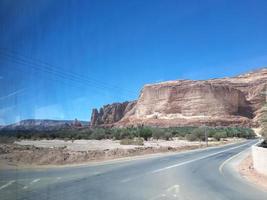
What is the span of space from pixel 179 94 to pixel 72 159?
13646 cm

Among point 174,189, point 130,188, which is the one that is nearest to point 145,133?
point 130,188

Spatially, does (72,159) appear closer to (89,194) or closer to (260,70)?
(89,194)

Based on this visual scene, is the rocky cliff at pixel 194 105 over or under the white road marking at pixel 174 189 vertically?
over

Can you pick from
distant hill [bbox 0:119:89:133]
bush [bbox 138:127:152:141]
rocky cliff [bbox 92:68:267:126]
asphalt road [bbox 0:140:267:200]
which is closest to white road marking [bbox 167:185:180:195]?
asphalt road [bbox 0:140:267:200]

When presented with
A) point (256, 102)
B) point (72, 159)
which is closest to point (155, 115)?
point (256, 102)

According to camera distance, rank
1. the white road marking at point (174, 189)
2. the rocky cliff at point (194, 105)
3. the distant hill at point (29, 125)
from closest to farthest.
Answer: the white road marking at point (174, 189), the distant hill at point (29, 125), the rocky cliff at point (194, 105)

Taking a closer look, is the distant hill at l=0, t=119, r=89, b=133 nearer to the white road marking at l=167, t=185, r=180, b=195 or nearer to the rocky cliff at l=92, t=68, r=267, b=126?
the white road marking at l=167, t=185, r=180, b=195

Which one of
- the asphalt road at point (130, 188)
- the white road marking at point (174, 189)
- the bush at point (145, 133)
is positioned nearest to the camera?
the asphalt road at point (130, 188)

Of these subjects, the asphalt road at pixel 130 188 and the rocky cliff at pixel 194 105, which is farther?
the rocky cliff at pixel 194 105

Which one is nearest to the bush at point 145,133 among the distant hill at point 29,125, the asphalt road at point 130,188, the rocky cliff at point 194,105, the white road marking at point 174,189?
the distant hill at point 29,125

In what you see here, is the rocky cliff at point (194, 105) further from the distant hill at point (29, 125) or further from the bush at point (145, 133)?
the distant hill at point (29, 125)

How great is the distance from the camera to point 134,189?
45.3 feet

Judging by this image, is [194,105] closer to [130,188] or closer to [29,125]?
[29,125]

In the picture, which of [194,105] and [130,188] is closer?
[130,188]
